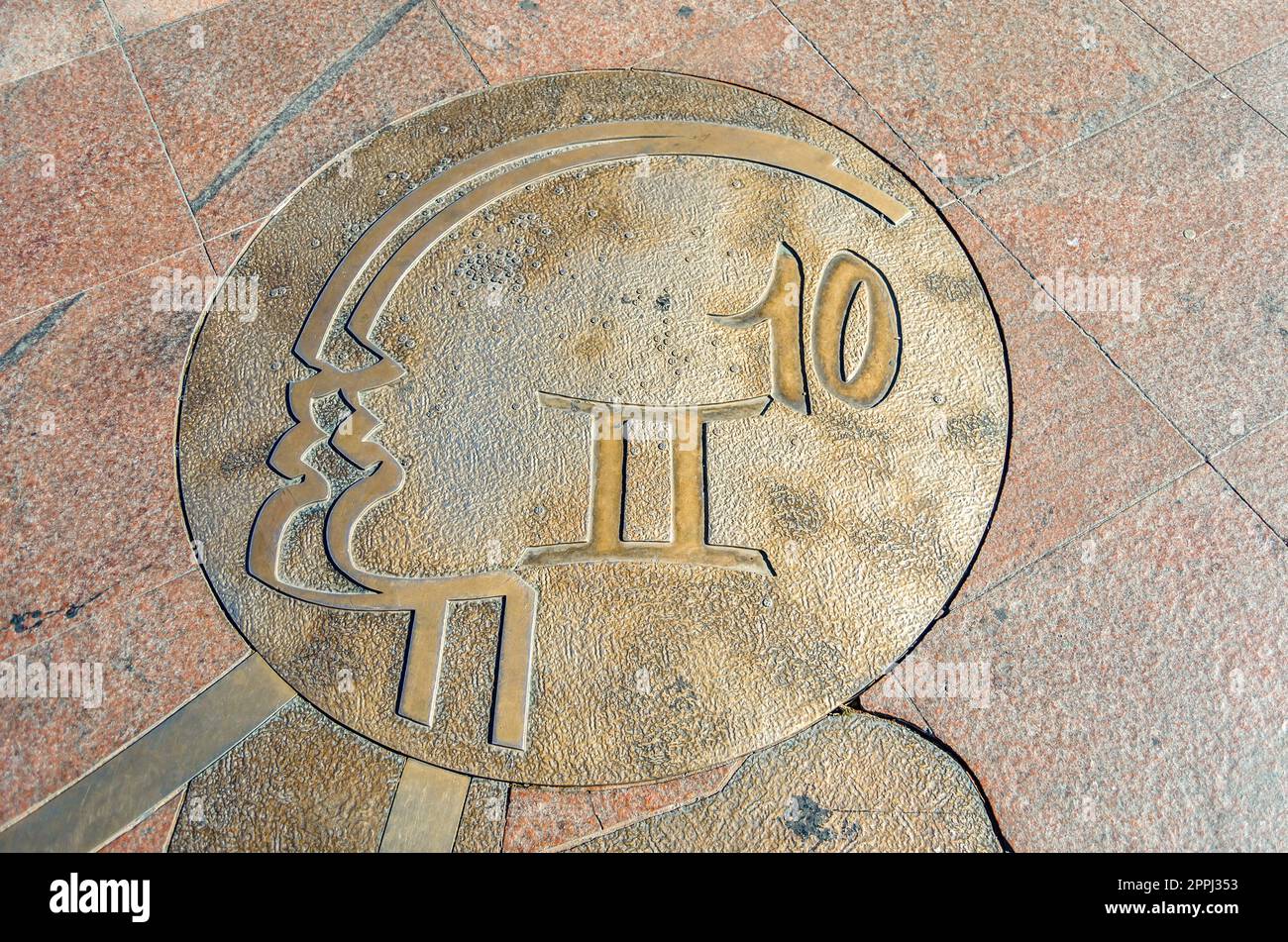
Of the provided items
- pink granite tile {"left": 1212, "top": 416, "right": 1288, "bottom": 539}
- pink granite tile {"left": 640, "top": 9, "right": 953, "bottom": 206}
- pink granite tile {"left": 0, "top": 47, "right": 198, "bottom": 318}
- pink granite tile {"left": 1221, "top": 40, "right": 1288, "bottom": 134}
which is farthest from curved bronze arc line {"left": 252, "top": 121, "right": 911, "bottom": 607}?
pink granite tile {"left": 1221, "top": 40, "right": 1288, "bottom": 134}

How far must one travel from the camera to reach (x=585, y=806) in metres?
3.16

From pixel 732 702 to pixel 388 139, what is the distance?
10.2ft

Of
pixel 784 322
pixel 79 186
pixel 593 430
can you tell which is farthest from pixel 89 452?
pixel 784 322

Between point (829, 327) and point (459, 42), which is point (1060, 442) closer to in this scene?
point (829, 327)

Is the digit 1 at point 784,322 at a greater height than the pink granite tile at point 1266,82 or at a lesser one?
lesser

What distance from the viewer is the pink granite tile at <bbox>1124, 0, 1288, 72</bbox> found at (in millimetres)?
4645

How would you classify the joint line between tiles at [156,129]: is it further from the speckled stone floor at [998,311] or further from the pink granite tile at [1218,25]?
the pink granite tile at [1218,25]

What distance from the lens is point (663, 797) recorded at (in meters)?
3.18

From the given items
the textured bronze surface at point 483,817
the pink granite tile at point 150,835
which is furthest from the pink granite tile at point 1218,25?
the pink granite tile at point 150,835

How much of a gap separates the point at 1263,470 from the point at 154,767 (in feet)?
14.4

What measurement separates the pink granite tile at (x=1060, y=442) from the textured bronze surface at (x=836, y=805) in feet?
2.31

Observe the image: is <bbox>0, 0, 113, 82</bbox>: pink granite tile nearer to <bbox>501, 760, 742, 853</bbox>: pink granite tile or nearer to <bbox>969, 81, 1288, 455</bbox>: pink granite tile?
<bbox>501, 760, 742, 853</bbox>: pink granite tile

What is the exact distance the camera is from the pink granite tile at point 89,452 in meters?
3.53
